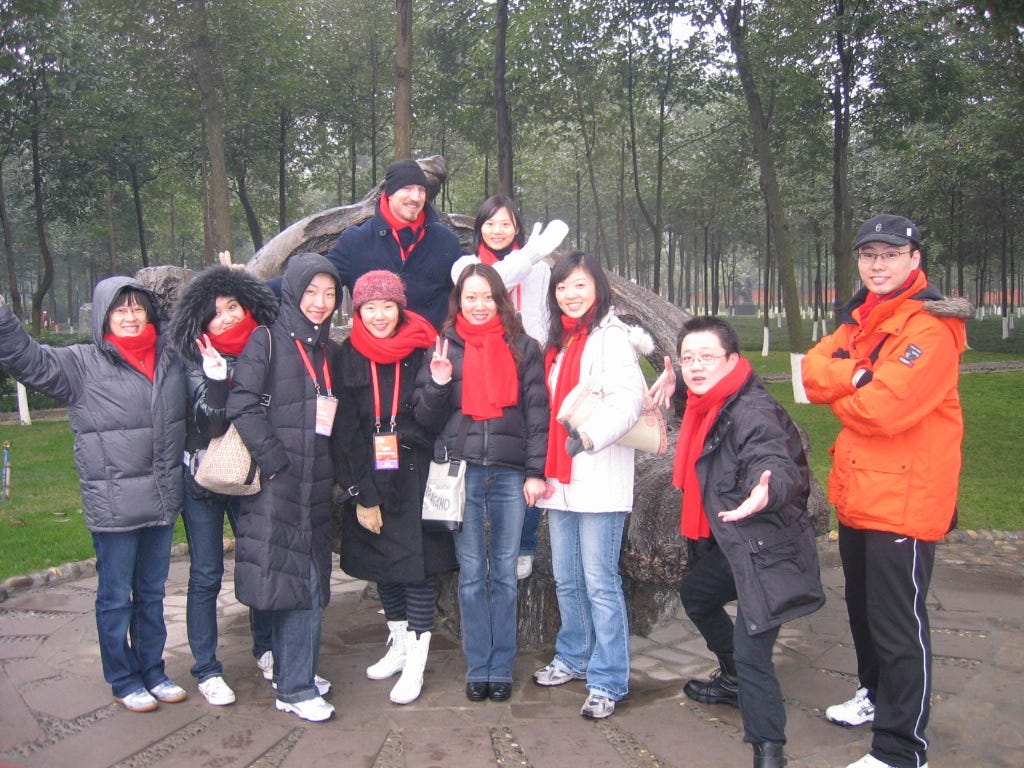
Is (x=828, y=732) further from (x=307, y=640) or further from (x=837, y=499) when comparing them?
(x=307, y=640)

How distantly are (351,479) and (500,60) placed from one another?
521 inches

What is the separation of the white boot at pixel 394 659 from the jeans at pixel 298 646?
1.65 feet

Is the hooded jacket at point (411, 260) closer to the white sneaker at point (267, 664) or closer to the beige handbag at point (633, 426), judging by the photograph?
the beige handbag at point (633, 426)

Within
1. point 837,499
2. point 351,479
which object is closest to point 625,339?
point 837,499

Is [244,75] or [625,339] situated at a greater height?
[244,75]

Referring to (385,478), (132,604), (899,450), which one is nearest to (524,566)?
(385,478)

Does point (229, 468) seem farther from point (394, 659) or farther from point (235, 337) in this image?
point (394, 659)

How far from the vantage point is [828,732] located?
4.09 metres

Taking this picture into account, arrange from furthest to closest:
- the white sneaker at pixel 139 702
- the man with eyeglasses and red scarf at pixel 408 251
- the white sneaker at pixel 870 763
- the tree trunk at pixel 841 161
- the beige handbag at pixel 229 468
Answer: the tree trunk at pixel 841 161 < the man with eyeglasses and red scarf at pixel 408 251 < the white sneaker at pixel 139 702 < the beige handbag at pixel 229 468 < the white sneaker at pixel 870 763

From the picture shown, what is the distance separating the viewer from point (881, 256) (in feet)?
12.1

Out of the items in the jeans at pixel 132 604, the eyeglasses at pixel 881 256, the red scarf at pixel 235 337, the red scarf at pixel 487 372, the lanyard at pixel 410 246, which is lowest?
the jeans at pixel 132 604

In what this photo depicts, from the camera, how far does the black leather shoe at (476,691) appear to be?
4441 millimetres

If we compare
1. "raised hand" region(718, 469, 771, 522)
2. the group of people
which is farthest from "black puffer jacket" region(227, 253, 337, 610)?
"raised hand" region(718, 469, 771, 522)

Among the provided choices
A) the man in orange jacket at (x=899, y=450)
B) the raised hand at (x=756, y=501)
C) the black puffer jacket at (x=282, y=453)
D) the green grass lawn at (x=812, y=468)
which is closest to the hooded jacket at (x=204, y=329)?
the black puffer jacket at (x=282, y=453)
